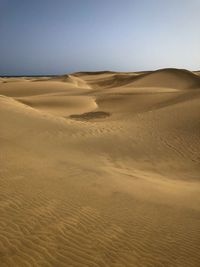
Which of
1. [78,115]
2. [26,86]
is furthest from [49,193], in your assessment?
[26,86]

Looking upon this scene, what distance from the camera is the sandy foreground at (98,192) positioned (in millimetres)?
4801

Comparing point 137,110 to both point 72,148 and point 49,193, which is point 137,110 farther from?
point 49,193

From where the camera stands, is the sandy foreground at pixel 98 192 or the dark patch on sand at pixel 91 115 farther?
the dark patch on sand at pixel 91 115

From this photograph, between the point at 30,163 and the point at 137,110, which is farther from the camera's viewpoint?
the point at 137,110

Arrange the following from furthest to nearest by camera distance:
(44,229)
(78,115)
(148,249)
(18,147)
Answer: (78,115)
(18,147)
(44,229)
(148,249)

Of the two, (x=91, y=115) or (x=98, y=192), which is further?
(x=91, y=115)

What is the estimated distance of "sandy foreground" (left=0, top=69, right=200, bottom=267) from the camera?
4.80 meters

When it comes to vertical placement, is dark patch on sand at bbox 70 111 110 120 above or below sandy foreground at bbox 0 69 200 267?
above

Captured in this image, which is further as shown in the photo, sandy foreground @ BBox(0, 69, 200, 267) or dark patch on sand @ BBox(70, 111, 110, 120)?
dark patch on sand @ BBox(70, 111, 110, 120)

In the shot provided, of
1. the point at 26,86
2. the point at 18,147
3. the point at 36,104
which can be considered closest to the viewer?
the point at 18,147

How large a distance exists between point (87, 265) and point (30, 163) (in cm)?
450

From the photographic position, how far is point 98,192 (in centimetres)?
692

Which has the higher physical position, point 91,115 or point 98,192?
point 91,115

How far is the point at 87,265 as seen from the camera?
176 inches
